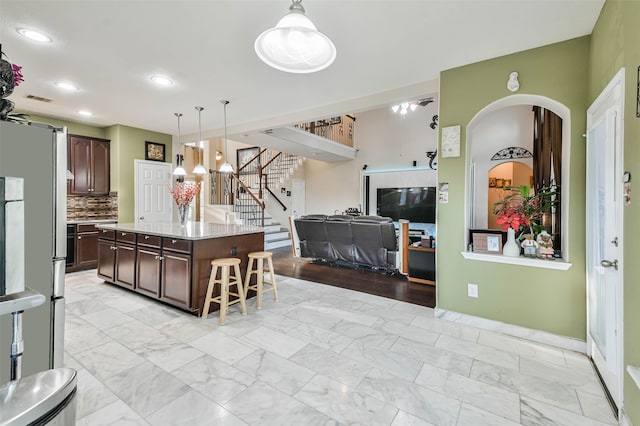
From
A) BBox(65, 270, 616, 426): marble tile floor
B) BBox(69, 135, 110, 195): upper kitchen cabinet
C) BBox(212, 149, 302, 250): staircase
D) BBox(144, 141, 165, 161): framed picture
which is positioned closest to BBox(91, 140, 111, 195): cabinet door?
BBox(69, 135, 110, 195): upper kitchen cabinet

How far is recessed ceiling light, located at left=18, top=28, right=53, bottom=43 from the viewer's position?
2.59 metres

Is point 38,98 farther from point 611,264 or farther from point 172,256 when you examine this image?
point 611,264

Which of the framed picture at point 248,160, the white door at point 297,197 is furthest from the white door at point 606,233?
the framed picture at point 248,160

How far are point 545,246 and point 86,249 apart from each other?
6.96 meters

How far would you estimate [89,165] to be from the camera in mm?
5648

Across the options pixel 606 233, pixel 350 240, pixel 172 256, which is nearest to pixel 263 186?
pixel 350 240

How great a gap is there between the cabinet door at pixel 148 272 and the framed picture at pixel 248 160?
6.18 meters

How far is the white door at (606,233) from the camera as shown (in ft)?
6.07

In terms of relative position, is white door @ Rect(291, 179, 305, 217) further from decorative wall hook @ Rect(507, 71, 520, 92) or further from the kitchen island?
decorative wall hook @ Rect(507, 71, 520, 92)

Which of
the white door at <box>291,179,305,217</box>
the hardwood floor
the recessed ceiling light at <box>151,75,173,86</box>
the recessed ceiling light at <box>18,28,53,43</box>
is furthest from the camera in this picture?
the white door at <box>291,179,305,217</box>

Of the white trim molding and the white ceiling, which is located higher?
the white ceiling

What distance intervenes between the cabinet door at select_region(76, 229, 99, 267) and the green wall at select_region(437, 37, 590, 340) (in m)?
5.95

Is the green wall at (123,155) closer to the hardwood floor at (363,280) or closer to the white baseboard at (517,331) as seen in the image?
the hardwood floor at (363,280)

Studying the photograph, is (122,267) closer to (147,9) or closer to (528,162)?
(147,9)
